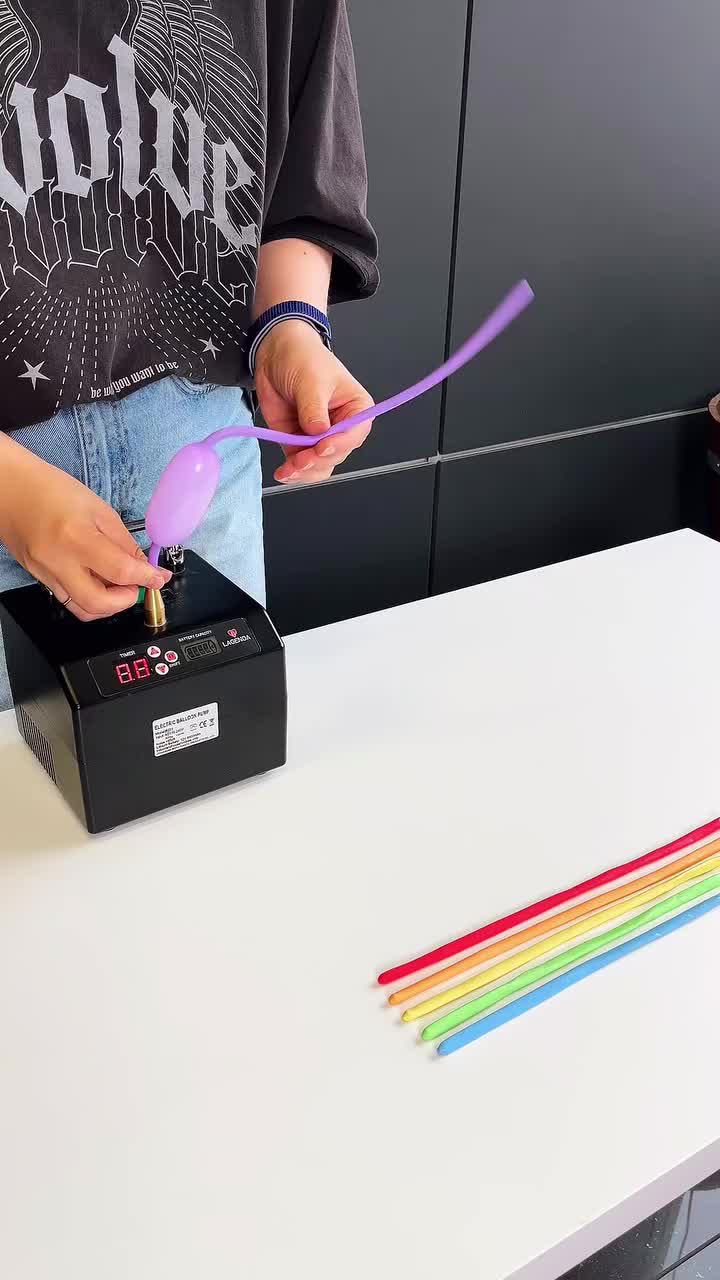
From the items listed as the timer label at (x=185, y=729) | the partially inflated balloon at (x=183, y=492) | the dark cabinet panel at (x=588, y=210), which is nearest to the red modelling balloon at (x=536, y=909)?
the timer label at (x=185, y=729)

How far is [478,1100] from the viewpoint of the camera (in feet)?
1.80

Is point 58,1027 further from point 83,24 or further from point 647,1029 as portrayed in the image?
point 83,24

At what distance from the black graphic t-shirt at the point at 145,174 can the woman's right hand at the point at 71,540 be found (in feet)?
0.46

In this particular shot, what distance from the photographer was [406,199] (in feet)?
4.92

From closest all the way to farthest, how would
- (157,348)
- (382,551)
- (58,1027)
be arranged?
(58,1027) < (157,348) < (382,551)

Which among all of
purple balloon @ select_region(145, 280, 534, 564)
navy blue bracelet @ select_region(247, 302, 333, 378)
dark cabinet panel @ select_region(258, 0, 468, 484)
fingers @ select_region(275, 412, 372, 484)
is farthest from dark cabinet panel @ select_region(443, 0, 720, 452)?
purple balloon @ select_region(145, 280, 534, 564)

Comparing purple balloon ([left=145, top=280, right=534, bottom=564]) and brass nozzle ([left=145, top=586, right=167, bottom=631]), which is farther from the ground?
purple balloon ([left=145, top=280, right=534, bottom=564])

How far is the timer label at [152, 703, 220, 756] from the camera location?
707mm

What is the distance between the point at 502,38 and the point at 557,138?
0.18 metres

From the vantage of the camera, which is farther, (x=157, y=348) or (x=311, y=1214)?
(x=157, y=348)

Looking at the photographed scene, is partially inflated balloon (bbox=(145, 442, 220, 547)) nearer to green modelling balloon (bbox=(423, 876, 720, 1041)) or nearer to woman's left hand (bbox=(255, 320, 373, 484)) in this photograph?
woman's left hand (bbox=(255, 320, 373, 484))

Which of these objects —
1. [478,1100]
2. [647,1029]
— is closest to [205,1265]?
Answer: [478,1100]

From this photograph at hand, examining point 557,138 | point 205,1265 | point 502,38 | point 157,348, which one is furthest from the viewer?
point 557,138

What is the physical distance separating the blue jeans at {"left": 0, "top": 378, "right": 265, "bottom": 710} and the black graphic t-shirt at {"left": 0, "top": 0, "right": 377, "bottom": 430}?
0.07 ft
